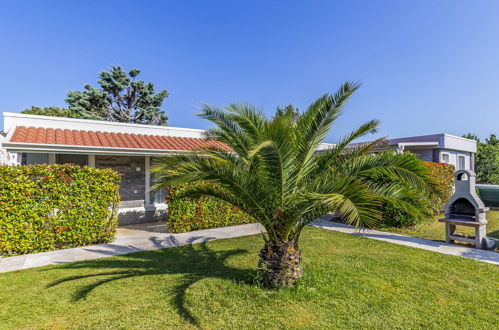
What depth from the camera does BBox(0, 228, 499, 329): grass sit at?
3959 millimetres

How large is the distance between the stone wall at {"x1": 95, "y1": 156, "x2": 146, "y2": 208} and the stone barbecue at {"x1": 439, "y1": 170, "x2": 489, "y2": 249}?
38.3 feet

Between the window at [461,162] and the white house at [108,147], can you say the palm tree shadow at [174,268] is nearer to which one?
the white house at [108,147]

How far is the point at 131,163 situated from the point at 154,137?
211 centimetres

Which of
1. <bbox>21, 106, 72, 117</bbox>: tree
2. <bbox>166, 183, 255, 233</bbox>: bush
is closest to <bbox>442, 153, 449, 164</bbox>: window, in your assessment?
<bbox>166, 183, 255, 233</bbox>: bush

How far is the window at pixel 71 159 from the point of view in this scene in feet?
34.4

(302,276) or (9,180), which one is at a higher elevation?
(9,180)

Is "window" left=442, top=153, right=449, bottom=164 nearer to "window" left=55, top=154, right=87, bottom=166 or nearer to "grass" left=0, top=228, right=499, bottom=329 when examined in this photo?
"grass" left=0, top=228, right=499, bottom=329

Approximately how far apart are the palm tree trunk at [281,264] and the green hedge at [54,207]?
19.3 ft

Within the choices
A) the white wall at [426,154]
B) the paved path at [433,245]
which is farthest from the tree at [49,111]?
the white wall at [426,154]

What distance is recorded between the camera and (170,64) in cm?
2861

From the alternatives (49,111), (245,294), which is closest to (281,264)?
(245,294)

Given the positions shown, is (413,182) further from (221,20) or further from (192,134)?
(221,20)

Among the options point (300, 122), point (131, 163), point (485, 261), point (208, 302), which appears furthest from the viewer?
point (131, 163)

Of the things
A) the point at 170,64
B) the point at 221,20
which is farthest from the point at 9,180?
the point at 170,64
